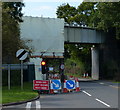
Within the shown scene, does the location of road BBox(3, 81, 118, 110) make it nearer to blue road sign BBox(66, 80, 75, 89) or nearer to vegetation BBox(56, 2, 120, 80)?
blue road sign BBox(66, 80, 75, 89)

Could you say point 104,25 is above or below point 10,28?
above

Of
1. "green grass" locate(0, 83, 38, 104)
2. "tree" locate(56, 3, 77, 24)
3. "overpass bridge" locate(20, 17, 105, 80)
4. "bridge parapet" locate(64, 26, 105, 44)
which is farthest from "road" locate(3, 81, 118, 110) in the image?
"tree" locate(56, 3, 77, 24)

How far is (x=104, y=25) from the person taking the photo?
43500 mm

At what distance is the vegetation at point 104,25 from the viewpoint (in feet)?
140

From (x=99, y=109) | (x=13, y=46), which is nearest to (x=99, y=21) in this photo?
(x=13, y=46)

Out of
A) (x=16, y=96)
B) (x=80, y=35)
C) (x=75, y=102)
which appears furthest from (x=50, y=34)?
(x=75, y=102)

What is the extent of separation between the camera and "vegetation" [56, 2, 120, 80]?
1675 inches

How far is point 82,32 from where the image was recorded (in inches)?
1863

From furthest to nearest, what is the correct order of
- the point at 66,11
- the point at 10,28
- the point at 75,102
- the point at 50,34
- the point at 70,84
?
the point at 66,11 < the point at 50,34 < the point at 10,28 < the point at 70,84 < the point at 75,102

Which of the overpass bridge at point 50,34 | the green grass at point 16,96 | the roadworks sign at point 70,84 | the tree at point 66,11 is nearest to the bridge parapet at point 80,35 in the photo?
the overpass bridge at point 50,34

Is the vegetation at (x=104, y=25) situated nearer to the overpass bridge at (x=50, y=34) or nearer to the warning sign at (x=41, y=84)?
the overpass bridge at (x=50, y=34)

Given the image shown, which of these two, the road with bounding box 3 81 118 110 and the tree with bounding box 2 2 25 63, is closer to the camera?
the road with bounding box 3 81 118 110

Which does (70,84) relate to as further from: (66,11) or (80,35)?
(66,11)

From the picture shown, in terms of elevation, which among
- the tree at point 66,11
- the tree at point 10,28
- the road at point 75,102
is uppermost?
the tree at point 66,11
